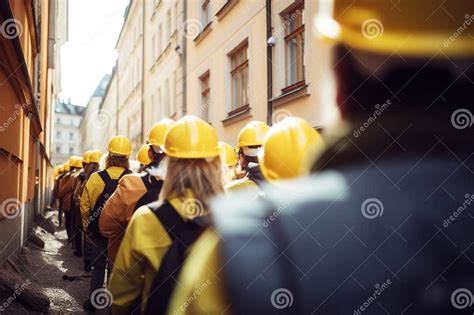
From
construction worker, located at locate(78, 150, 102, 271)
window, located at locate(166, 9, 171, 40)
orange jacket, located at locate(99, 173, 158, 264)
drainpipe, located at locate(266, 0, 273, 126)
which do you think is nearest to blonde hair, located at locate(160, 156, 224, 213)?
orange jacket, located at locate(99, 173, 158, 264)

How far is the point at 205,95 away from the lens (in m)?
15.1

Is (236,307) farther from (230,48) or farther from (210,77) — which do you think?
(210,77)

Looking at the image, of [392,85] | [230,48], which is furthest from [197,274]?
[230,48]

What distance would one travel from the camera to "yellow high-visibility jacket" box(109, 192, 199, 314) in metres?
2.12

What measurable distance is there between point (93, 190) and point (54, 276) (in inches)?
113

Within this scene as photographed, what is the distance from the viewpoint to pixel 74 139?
8631cm

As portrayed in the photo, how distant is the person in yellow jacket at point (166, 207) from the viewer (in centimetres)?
213

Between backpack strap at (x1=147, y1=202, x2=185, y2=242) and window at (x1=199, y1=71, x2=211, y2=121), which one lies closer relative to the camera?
backpack strap at (x1=147, y1=202, x2=185, y2=242)

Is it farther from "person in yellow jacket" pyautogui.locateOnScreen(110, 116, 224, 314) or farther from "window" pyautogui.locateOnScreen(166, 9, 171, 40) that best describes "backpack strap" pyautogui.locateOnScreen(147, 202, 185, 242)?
"window" pyautogui.locateOnScreen(166, 9, 171, 40)

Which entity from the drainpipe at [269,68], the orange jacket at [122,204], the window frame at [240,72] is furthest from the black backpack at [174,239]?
the window frame at [240,72]

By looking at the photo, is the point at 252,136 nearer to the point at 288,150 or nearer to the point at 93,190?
the point at 93,190

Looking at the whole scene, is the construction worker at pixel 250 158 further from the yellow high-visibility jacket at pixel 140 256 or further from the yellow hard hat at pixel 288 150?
the yellow high-visibility jacket at pixel 140 256

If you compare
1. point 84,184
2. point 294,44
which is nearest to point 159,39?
point 294,44

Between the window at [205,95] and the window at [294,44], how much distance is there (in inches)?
204
